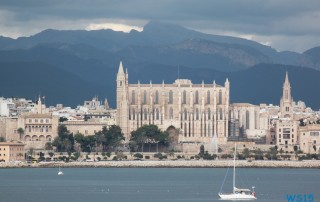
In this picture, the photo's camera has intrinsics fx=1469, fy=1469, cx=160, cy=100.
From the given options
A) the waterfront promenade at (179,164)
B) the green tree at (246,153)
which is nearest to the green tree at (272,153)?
the green tree at (246,153)

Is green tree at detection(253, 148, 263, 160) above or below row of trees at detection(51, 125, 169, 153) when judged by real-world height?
below

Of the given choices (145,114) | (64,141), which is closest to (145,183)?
(64,141)

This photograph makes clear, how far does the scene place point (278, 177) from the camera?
121 m

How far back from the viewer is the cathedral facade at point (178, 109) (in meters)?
156

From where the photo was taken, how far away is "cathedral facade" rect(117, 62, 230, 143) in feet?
512

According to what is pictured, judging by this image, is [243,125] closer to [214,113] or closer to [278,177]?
[214,113]

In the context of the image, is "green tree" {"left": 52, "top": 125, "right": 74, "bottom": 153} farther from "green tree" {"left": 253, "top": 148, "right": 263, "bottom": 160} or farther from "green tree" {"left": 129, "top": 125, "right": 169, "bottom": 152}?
"green tree" {"left": 253, "top": 148, "right": 263, "bottom": 160}

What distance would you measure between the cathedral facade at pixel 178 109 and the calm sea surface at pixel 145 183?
16327 millimetres

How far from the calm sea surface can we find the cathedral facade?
16.3 m

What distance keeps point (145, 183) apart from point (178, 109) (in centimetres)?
4814

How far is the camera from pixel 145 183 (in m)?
111

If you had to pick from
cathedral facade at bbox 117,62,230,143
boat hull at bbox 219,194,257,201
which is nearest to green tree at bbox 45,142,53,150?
cathedral facade at bbox 117,62,230,143

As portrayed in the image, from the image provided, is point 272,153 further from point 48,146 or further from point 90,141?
point 48,146

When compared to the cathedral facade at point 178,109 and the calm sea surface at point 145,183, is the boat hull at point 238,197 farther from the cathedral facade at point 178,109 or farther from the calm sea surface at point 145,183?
the cathedral facade at point 178,109
